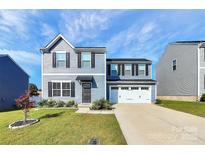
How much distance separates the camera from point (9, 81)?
729 inches

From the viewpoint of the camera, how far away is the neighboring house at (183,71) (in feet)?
59.5

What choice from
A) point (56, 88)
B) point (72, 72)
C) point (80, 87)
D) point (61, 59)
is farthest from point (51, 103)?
point (61, 59)

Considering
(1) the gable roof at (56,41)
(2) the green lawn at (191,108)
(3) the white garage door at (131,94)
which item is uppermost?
(1) the gable roof at (56,41)

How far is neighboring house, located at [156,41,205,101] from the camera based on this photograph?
18.1 meters

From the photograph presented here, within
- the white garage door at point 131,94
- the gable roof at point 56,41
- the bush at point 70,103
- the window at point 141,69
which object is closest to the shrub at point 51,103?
the bush at point 70,103

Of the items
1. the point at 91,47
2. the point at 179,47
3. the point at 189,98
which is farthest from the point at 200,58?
the point at 91,47

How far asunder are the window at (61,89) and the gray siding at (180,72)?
13547 mm

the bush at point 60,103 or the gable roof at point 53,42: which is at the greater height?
the gable roof at point 53,42

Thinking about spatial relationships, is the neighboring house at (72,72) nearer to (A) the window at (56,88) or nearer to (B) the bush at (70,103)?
(A) the window at (56,88)

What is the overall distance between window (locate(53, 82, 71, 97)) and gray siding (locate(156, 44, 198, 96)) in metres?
13.5

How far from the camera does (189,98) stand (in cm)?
1889

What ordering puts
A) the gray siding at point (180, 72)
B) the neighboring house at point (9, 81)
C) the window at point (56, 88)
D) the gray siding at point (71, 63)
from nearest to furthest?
the window at point (56, 88)
the gray siding at point (71, 63)
the neighboring house at point (9, 81)
the gray siding at point (180, 72)
